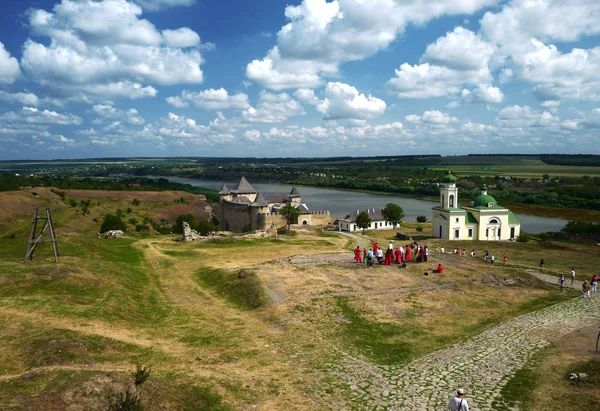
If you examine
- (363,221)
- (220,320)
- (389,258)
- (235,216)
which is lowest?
(363,221)

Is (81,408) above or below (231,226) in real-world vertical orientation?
above

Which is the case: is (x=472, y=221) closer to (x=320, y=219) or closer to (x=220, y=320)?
(x=320, y=219)

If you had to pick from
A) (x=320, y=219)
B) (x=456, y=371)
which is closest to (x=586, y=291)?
(x=456, y=371)

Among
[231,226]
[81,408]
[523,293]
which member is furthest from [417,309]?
[231,226]

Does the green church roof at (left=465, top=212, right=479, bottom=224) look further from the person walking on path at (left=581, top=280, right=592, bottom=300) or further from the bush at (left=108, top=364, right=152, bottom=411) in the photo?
the bush at (left=108, top=364, right=152, bottom=411)

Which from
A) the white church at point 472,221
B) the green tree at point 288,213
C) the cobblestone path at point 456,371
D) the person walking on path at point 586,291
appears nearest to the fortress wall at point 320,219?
the green tree at point 288,213

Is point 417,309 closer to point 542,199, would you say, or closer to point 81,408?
point 81,408
